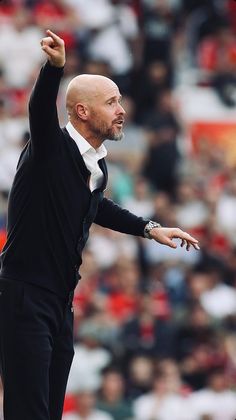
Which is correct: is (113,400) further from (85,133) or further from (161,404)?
(85,133)

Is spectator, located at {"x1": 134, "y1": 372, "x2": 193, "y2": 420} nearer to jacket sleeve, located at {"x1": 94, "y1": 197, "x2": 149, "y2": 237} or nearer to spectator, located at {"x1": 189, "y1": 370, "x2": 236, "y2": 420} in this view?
spectator, located at {"x1": 189, "y1": 370, "x2": 236, "y2": 420}

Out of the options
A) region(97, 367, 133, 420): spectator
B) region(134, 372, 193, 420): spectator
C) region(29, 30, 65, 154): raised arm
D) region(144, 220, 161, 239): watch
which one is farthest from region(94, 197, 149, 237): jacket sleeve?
region(134, 372, 193, 420): spectator

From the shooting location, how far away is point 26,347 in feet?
16.8

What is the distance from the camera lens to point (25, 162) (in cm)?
512

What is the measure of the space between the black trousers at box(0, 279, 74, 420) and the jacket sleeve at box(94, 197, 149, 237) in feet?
1.81

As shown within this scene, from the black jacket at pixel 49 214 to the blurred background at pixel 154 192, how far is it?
15.0 ft

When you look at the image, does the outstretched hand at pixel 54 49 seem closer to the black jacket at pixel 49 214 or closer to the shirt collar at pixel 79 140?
the black jacket at pixel 49 214

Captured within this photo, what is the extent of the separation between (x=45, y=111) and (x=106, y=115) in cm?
45

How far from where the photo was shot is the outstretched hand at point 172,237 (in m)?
5.39

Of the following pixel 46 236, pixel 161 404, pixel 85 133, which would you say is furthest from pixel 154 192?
pixel 46 236

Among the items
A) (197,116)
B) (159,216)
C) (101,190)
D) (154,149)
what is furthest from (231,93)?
(101,190)

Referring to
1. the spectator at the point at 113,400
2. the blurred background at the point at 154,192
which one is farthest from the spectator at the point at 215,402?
the spectator at the point at 113,400

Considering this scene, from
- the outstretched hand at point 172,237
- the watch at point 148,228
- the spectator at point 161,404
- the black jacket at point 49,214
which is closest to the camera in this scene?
the black jacket at point 49,214

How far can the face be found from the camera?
5.28m
